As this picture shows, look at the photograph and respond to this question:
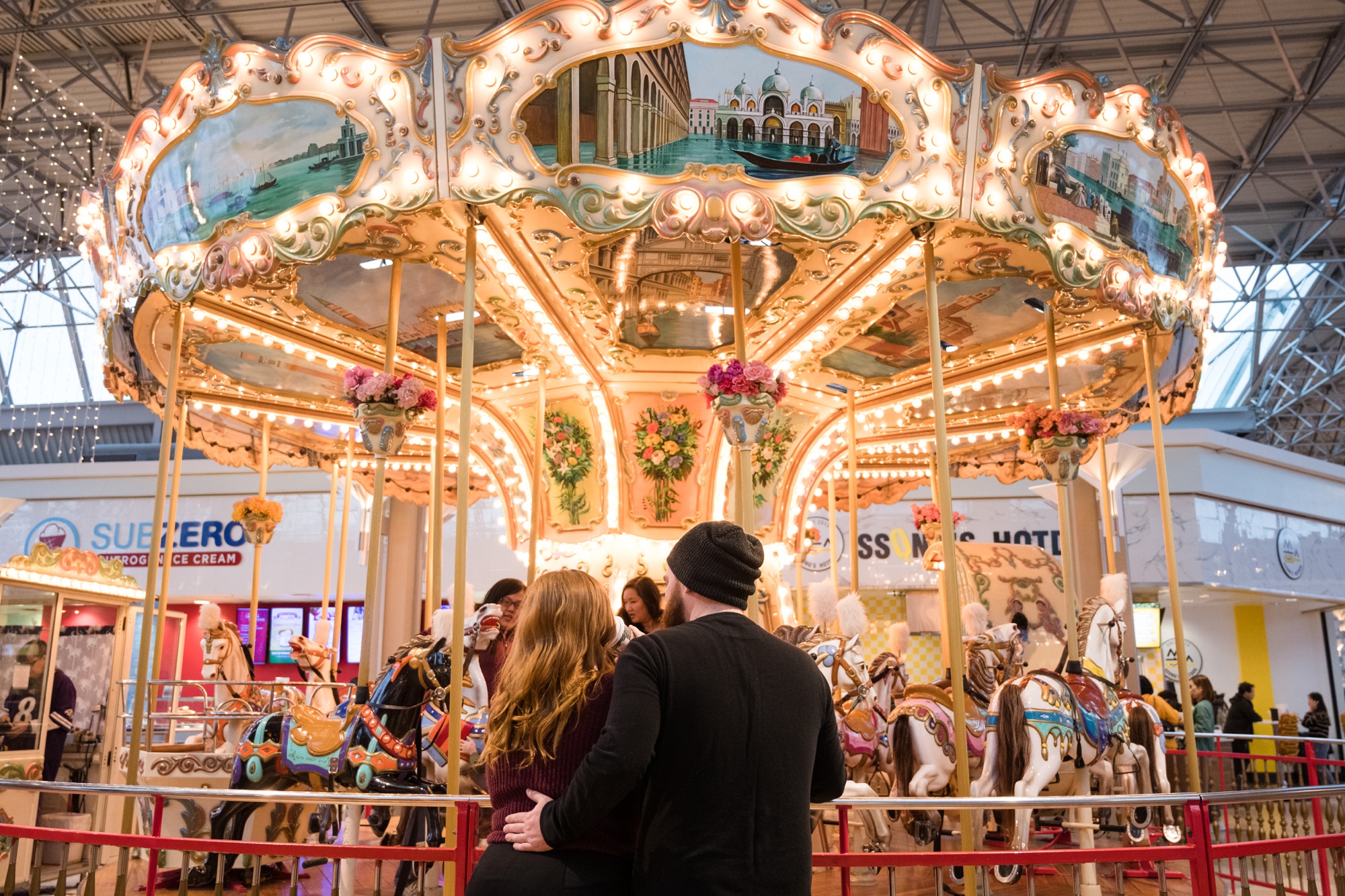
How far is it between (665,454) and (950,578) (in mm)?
3609

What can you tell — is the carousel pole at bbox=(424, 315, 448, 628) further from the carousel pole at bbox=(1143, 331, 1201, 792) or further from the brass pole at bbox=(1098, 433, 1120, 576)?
the brass pole at bbox=(1098, 433, 1120, 576)

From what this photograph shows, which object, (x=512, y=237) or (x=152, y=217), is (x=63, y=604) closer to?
(x=152, y=217)

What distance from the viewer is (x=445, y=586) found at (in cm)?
1731

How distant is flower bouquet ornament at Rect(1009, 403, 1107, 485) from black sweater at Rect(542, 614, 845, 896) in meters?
5.78

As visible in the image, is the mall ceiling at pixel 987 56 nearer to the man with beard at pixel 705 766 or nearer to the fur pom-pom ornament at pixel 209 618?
the fur pom-pom ornament at pixel 209 618

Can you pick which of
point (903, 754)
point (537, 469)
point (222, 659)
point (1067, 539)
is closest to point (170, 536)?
point (222, 659)

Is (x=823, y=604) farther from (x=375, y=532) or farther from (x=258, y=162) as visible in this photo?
(x=258, y=162)

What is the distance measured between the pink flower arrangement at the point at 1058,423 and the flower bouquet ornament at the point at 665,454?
263 centimetres

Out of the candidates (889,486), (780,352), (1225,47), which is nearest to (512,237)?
(780,352)

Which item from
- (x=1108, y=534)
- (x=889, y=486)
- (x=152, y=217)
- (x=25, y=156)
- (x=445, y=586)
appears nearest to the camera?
(x=152, y=217)

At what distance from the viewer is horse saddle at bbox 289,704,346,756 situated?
540 centimetres

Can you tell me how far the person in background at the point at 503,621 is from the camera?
17.9 ft

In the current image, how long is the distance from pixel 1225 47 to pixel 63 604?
14324mm

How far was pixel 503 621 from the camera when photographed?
5363 mm
